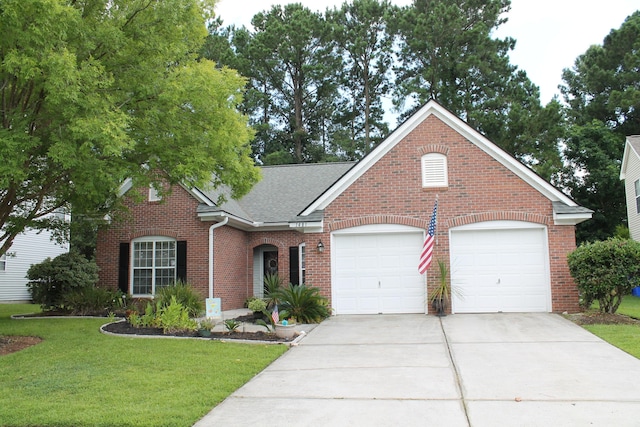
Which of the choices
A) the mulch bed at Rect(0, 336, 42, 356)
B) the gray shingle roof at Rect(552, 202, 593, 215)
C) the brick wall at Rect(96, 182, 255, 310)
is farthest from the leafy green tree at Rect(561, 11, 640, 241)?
the mulch bed at Rect(0, 336, 42, 356)

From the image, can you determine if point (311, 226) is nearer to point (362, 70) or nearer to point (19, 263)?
point (19, 263)

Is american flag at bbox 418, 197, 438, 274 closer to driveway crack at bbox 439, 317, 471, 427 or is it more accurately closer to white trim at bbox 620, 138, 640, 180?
driveway crack at bbox 439, 317, 471, 427

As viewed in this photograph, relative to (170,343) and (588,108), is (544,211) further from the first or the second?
(588,108)

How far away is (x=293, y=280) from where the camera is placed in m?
18.8

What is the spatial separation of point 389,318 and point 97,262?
1027 cm

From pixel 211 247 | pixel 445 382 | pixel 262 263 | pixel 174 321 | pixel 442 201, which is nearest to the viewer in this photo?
pixel 445 382

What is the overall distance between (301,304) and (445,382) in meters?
6.78

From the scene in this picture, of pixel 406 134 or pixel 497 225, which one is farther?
pixel 406 134

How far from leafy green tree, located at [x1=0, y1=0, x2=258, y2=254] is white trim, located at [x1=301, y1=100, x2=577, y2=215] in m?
3.39

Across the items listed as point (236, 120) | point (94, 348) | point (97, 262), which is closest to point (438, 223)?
point (236, 120)

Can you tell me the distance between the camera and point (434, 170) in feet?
48.2

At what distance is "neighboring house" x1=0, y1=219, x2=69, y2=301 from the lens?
21.9 meters

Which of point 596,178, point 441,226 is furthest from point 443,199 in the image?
point 596,178

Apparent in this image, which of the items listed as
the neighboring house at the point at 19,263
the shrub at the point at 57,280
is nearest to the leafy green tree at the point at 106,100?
the shrub at the point at 57,280
